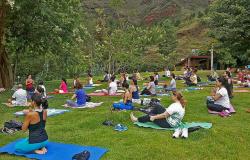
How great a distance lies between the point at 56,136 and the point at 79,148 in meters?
1.81

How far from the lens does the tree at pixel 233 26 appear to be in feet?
134

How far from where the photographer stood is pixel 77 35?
1291 inches

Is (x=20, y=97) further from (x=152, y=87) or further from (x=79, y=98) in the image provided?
(x=152, y=87)

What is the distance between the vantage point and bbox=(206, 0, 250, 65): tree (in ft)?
134

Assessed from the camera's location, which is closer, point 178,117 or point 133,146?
point 133,146

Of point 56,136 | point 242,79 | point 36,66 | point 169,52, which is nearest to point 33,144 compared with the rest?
point 56,136

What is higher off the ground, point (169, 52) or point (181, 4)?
point (181, 4)

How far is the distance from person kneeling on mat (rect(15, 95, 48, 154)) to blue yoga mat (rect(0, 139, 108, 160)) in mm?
180

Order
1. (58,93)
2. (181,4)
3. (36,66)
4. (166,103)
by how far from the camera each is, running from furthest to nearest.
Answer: (181,4) → (36,66) → (58,93) → (166,103)

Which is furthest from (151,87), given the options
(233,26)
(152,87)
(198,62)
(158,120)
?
(198,62)

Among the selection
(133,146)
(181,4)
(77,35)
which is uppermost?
(181,4)

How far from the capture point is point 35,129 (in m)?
10.8

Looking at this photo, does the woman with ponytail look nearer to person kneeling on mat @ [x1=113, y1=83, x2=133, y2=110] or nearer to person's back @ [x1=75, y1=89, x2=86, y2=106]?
person kneeling on mat @ [x1=113, y1=83, x2=133, y2=110]

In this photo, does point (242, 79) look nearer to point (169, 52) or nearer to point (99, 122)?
point (99, 122)
